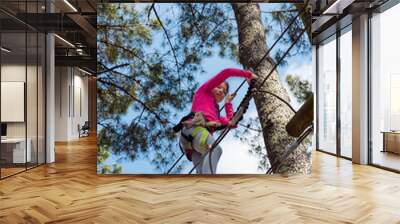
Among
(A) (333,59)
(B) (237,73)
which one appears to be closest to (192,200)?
(B) (237,73)

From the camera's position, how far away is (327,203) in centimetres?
473

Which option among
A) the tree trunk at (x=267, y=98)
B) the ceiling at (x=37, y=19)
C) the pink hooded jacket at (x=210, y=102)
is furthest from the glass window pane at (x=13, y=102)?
the tree trunk at (x=267, y=98)

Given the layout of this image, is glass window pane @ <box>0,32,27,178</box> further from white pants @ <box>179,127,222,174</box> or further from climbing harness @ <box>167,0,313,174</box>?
white pants @ <box>179,127,222,174</box>

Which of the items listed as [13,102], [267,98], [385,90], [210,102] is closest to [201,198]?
[210,102]

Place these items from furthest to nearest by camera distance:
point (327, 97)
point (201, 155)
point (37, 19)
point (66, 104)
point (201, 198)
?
1. point (66, 104)
2. point (327, 97)
3. point (37, 19)
4. point (201, 155)
5. point (201, 198)

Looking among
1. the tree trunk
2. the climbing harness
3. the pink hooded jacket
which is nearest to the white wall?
the climbing harness

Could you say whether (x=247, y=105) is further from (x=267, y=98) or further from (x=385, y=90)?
(x=385, y=90)

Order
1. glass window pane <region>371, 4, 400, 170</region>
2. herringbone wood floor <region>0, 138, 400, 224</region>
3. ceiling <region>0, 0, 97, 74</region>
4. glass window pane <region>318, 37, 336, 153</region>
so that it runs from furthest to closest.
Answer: glass window pane <region>318, 37, 336, 153</region>, glass window pane <region>371, 4, 400, 170</region>, ceiling <region>0, 0, 97, 74</region>, herringbone wood floor <region>0, 138, 400, 224</region>

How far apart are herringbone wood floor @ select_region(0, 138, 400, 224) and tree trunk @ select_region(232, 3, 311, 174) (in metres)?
0.44

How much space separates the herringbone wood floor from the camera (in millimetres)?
4141

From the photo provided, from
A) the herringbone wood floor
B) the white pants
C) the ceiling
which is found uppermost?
the ceiling

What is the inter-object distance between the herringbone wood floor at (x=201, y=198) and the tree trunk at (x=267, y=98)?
1.44 feet

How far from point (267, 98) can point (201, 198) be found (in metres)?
2.34

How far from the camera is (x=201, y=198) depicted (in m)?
5.08
